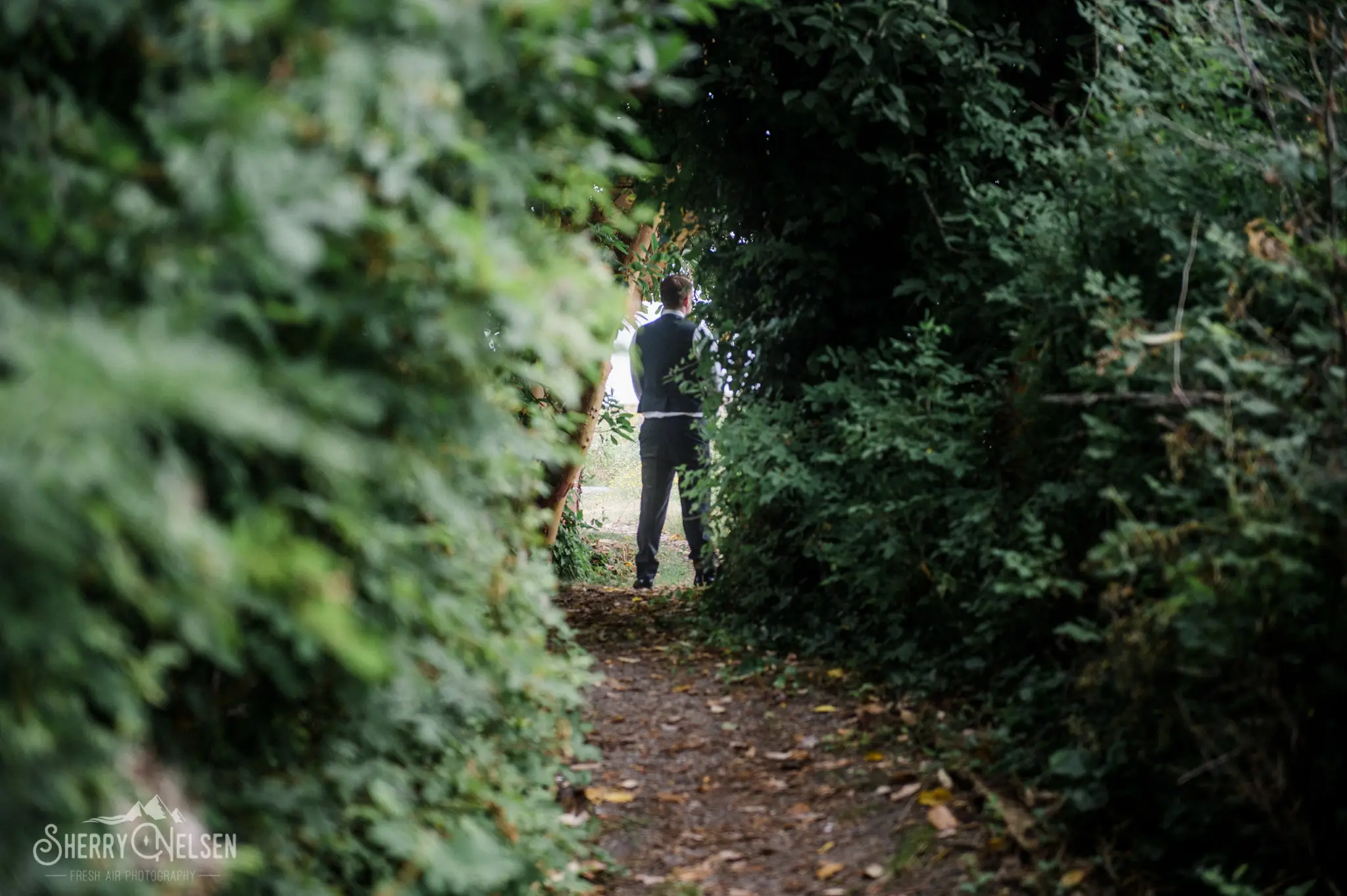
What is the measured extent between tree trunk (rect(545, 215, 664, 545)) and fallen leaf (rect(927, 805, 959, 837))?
4352mm

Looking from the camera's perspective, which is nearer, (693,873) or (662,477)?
(693,873)

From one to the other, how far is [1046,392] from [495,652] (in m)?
2.72

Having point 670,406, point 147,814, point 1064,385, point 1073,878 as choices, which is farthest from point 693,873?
point 670,406

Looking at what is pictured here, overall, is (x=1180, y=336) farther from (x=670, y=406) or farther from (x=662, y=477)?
(x=662, y=477)

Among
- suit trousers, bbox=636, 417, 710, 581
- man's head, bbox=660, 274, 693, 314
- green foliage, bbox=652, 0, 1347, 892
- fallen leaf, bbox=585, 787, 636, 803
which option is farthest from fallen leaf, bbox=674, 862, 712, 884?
man's head, bbox=660, 274, 693, 314

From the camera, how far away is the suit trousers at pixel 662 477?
852 cm

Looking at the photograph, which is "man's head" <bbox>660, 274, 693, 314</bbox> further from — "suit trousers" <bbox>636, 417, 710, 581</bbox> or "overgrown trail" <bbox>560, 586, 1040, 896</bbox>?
"overgrown trail" <bbox>560, 586, 1040, 896</bbox>

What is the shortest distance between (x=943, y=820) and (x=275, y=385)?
2823 mm

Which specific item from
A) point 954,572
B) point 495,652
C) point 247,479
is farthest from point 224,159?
point 954,572

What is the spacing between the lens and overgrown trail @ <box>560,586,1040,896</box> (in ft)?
11.7

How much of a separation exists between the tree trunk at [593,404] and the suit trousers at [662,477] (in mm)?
511

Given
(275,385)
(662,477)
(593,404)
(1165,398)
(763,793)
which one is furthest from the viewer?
(662,477)

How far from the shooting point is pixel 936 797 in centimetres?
378

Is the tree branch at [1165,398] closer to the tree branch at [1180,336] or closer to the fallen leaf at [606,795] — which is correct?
the tree branch at [1180,336]
